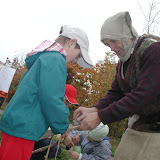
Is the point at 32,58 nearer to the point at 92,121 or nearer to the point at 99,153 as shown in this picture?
the point at 92,121

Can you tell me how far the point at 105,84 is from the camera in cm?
623

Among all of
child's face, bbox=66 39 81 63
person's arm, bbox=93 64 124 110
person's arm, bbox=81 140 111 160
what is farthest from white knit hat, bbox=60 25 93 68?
person's arm, bbox=81 140 111 160

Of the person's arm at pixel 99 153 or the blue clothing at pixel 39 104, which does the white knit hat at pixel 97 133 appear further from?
the blue clothing at pixel 39 104

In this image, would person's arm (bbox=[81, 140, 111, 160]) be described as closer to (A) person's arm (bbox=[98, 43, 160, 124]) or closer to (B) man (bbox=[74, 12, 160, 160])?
(B) man (bbox=[74, 12, 160, 160])

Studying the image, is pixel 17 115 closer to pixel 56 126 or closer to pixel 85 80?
pixel 56 126

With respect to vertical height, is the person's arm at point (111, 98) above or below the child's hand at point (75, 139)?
above

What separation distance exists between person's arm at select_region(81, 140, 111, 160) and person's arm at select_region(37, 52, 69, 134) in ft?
4.96

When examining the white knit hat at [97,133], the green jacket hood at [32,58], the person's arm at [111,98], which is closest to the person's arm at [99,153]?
the white knit hat at [97,133]

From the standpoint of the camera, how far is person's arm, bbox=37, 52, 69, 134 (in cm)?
140

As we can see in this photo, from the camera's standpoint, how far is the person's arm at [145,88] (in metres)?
1.17

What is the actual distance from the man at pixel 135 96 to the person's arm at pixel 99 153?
137 cm

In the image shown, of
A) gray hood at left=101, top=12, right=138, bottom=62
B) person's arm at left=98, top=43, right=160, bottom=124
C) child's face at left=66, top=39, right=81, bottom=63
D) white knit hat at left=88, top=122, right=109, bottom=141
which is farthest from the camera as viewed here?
white knit hat at left=88, top=122, right=109, bottom=141

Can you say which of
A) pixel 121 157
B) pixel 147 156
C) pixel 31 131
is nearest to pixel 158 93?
pixel 147 156

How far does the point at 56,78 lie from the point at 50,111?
10.7 inches
